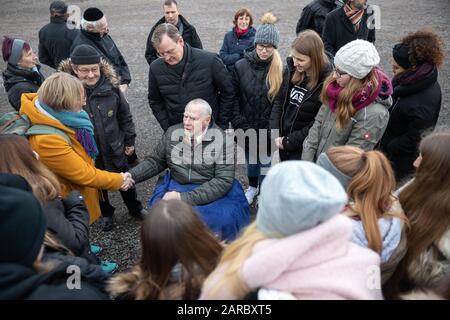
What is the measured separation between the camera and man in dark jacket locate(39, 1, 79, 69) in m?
5.15

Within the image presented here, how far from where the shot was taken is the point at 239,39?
523 centimetres

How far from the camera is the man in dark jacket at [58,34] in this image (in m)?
5.15

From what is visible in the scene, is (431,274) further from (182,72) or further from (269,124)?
(182,72)

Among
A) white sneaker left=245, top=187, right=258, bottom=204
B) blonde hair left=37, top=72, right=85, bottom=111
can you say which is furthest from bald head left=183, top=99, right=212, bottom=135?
white sneaker left=245, top=187, right=258, bottom=204

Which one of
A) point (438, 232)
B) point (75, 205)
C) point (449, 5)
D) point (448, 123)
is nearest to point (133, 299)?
point (75, 205)

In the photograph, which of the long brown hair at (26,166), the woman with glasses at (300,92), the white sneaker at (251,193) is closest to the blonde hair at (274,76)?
the woman with glasses at (300,92)

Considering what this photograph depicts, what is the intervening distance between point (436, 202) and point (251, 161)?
2430 millimetres

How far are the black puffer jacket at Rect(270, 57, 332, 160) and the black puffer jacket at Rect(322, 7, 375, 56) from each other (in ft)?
5.72

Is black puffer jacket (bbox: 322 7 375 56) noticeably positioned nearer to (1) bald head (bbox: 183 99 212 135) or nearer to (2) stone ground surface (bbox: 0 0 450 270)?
(2) stone ground surface (bbox: 0 0 450 270)

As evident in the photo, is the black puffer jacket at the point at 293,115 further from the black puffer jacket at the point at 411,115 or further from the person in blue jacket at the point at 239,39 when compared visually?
the person in blue jacket at the point at 239,39

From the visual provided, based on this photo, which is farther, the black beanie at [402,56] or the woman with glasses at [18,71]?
the woman with glasses at [18,71]

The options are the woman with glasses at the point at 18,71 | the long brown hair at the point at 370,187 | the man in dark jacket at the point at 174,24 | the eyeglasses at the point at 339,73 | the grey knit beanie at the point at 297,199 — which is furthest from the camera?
the man in dark jacket at the point at 174,24

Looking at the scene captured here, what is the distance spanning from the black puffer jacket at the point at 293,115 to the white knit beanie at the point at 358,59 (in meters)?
0.48

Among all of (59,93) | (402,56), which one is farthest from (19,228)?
(402,56)
